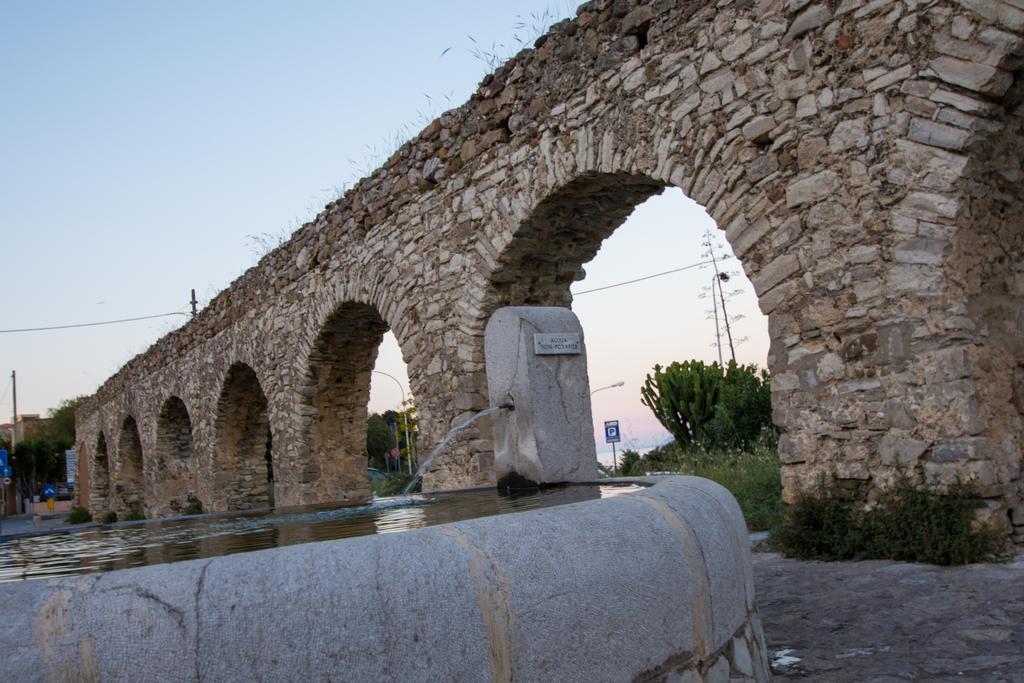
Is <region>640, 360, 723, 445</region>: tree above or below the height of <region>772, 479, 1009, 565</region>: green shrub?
above

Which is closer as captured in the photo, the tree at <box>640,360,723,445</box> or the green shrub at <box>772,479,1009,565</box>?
the green shrub at <box>772,479,1009,565</box>

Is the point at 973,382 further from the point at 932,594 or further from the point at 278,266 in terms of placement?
the point at 278,266

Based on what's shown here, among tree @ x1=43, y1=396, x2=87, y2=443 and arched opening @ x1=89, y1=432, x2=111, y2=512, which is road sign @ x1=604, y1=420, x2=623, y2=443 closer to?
arched opening @ x1=89, y1=432, x2=111, y2=512

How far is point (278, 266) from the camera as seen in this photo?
11.6 m

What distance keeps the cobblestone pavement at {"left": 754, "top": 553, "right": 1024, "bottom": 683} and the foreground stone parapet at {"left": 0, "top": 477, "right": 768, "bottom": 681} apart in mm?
981

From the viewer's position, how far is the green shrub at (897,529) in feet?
13.7

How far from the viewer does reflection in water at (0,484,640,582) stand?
2.48 m

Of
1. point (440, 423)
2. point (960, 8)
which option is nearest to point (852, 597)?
point (960, 8)

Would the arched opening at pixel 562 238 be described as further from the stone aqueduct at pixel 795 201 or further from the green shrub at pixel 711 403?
the green shrub at pixel 711 403

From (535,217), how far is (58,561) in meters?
5.17

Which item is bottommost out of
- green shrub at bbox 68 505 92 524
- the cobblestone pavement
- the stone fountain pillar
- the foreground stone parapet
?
green shrub at bbox 68 505 92 524

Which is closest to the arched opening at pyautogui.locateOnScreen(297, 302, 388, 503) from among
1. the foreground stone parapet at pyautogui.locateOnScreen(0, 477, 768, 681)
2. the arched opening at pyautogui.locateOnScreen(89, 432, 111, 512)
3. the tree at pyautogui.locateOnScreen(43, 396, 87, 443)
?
the foreground stone parapet at pyautogui.locateOnScreen(0, 477, 768, 681)

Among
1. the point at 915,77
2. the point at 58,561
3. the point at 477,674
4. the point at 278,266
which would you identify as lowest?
the point at 477,674

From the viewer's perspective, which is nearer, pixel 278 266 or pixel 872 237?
pixel 872 237
